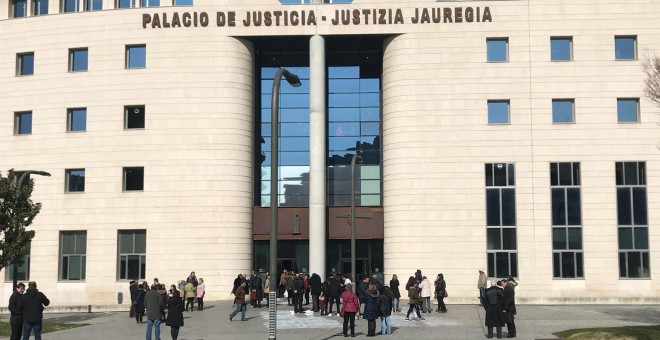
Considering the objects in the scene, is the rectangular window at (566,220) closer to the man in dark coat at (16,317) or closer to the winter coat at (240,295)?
the winter coat at (240,295)

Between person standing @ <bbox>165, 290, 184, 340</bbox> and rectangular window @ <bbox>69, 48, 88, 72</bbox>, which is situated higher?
rectangular window @ <bbox>69, 48, 88, 72</bbox>

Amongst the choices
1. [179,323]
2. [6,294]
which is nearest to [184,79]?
[6,294]

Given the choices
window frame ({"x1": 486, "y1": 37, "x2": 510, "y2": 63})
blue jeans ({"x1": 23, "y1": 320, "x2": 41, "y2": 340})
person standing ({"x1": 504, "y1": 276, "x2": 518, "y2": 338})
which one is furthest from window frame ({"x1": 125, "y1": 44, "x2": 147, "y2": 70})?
person standing ({"x1": 504, "y1": 276, "x2": 518, "y2": 338})

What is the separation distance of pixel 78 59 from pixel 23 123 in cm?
502

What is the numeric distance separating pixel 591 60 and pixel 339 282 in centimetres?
2013

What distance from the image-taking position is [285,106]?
4703 cm

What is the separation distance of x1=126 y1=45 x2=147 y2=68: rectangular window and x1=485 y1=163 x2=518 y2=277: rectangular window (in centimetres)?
2056

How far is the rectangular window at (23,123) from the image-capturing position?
44750mm

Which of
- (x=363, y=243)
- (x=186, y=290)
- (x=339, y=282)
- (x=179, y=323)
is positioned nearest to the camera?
(x=179, y=323)

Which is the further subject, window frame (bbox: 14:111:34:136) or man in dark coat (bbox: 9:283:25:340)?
window frame (bbox: 14:111:34:136)

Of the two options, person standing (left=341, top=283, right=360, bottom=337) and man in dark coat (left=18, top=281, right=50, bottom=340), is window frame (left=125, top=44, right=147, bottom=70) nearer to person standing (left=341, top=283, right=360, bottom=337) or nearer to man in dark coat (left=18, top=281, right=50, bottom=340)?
person standing (left=341, top=283, right=360, bottom=337)

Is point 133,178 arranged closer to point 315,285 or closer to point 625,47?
point 315,285

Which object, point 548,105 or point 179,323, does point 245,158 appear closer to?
point 548,105

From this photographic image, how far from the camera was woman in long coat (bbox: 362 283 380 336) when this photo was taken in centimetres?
2544
